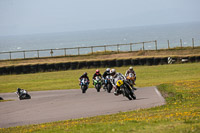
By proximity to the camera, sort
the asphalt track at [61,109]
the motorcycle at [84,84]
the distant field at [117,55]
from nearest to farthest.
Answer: the asphalt track at [61,109] → the motorcycle at [84,84] → the distant field at [117,55]

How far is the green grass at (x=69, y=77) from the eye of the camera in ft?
121

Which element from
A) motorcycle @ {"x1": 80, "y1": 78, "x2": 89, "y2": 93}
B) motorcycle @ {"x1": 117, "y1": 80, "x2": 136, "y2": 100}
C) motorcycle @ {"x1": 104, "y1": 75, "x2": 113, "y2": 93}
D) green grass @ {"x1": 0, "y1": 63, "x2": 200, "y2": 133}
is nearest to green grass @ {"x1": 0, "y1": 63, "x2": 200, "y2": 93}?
motorcycle @ {"x1": 80, "y1": 78, "x2": 89, "y2": 93}

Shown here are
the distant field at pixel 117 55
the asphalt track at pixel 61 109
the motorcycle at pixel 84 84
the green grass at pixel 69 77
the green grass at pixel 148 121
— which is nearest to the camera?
the green grass at pixel 148 121

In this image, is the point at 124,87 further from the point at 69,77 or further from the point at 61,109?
the point at 69,77

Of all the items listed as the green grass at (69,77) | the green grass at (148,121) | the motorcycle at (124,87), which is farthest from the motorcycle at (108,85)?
the green grass at (69,77)

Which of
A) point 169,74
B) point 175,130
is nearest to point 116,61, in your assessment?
point 169,74

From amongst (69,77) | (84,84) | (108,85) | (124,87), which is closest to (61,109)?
(124,87)

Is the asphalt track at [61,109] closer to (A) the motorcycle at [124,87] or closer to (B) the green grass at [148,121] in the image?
(A) the motorcycle at [124,87]

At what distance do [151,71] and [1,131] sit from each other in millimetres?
29636

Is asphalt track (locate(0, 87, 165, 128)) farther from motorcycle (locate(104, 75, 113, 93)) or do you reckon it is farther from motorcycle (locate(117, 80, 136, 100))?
motorcycle (locate(104, 75, 113, 93))

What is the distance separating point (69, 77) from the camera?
43969 millimetres

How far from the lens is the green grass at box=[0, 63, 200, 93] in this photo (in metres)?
36.8

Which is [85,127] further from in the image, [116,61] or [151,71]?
[116,61]

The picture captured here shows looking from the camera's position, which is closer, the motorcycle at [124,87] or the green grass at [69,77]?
the motorcycle at [124,87]
